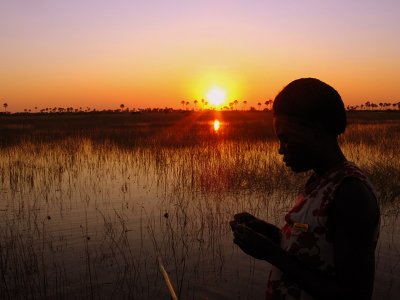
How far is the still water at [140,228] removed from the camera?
5035mm

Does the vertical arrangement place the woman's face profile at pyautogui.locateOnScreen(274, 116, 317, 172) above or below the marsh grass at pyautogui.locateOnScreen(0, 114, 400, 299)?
above

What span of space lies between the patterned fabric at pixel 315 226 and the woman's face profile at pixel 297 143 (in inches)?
3.3

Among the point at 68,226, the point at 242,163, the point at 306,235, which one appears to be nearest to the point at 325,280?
the point at 306,235

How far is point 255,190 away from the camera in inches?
376

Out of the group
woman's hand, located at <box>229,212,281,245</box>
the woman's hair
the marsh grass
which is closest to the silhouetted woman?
the woman's hair

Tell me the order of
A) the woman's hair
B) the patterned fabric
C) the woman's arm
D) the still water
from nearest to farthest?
the woman's arm, the patterned fabric, the woman's hair, the still water

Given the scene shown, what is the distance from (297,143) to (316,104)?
0.17 m

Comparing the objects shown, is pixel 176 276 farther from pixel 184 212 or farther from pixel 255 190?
pixel 255 190

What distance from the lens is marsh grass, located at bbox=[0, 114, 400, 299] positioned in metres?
5.06

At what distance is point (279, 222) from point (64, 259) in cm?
359

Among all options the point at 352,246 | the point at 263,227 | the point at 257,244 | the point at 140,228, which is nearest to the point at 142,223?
the point at 140,228

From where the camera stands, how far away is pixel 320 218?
1448 mm

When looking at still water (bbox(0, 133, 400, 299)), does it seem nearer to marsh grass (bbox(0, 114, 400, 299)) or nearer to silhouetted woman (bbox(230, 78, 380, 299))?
marsh grass (bbox(0, 114, 400, 299))

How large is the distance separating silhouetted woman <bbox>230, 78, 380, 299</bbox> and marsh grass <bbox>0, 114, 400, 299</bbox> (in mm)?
3591
